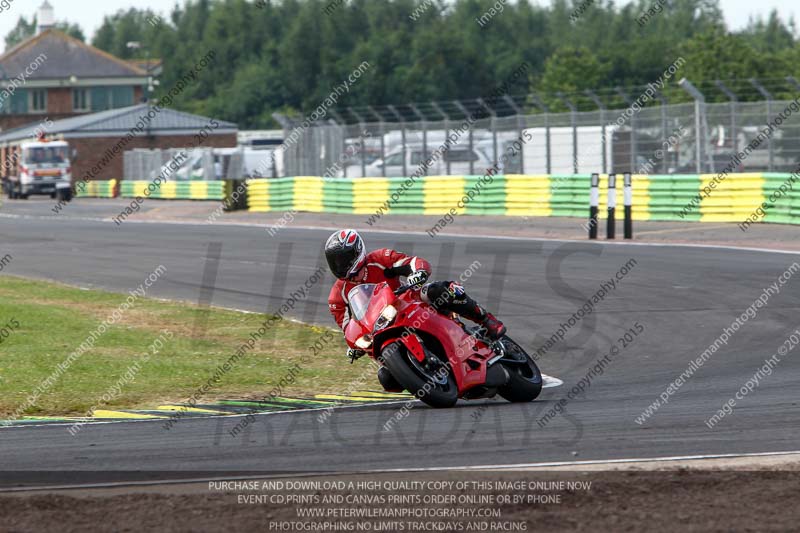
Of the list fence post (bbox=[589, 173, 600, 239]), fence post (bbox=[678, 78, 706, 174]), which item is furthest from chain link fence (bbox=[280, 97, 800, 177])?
fence post (bbox=[589, 173, 600, 239])

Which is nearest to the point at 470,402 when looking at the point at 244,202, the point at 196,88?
the point at 244,202

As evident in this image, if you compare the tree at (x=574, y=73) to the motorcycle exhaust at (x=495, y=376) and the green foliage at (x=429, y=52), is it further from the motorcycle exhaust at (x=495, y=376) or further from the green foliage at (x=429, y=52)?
the motorcycle exhaust at (x=495, y=376)

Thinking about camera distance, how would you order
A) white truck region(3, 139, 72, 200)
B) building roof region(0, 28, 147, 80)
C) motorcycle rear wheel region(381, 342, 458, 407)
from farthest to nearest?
1. building roof region(0, 28, 147, 80)
2. white truck region(3, 139, 72, 200)
3. motorcycle rear wheel region(381, 342, 458, 407)

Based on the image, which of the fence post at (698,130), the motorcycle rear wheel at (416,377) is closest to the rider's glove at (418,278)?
the motorcycle rear wheel at (416,377)

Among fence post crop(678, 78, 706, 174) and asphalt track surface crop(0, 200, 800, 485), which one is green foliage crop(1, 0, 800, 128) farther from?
asphalt track surface crop(0, 200, 800, 485)

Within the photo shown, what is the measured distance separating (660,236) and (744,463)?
17698mm

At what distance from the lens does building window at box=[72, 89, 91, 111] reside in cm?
9831

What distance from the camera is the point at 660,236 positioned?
24.0 metres

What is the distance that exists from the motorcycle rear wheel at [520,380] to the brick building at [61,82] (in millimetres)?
90504

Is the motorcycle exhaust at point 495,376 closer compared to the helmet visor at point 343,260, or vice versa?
the motorcycle exhaust at point 495,376

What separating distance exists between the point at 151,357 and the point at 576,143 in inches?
799

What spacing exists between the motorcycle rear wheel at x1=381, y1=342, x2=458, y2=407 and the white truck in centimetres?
5050

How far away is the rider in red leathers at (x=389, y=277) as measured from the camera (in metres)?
8.84

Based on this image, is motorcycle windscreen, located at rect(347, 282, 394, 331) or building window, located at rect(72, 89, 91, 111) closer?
motorcycle windscreen, located at rect(347, 282, 394, 331)
